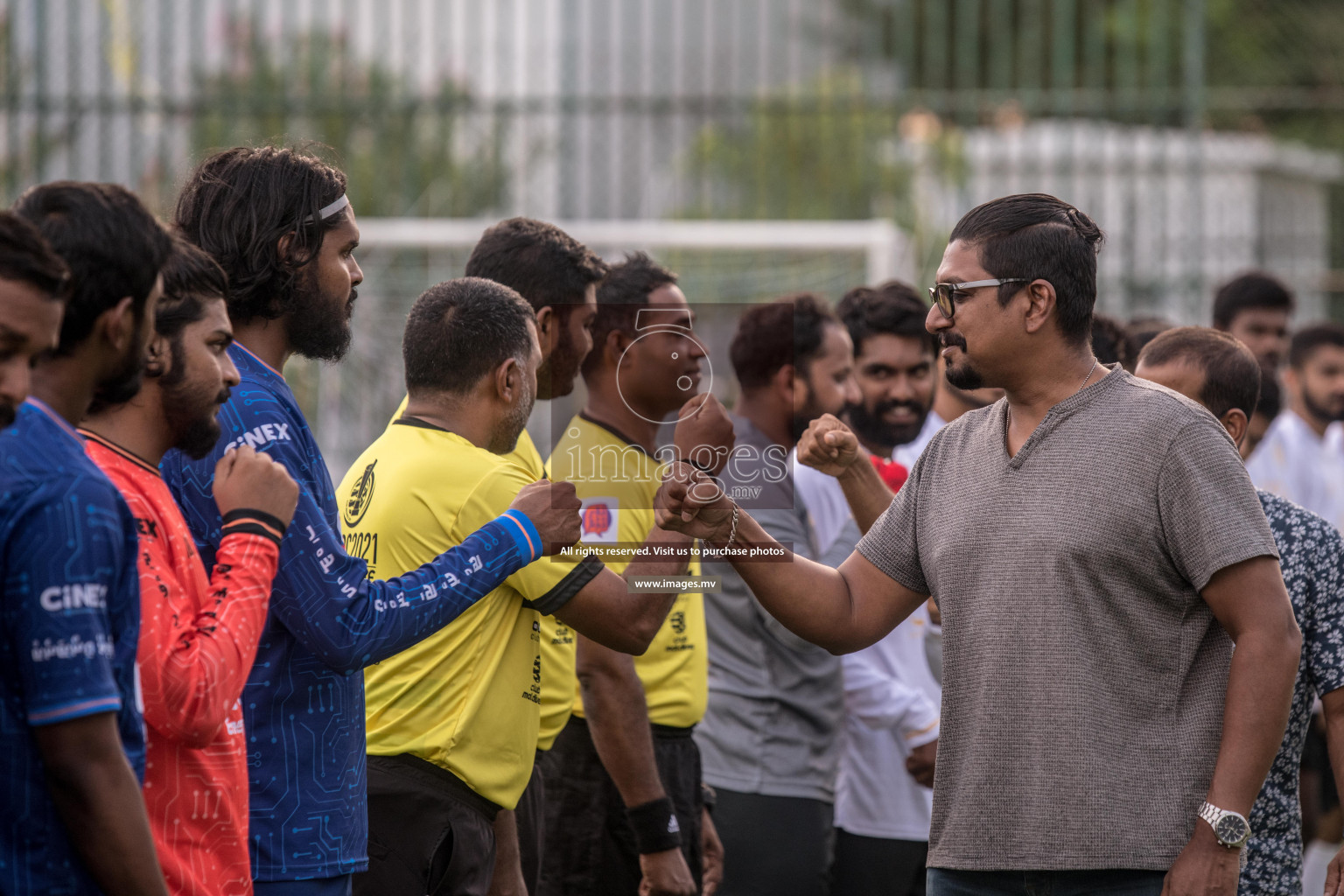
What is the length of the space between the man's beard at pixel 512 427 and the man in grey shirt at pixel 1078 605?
0.49 meters

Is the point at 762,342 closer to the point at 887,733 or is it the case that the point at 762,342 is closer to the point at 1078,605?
the point at 1078,605

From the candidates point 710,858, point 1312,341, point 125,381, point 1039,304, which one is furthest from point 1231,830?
point 1312,341

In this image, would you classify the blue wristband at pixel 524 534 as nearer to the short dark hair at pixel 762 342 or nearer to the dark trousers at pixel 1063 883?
the short dark hair at pixel 762 342

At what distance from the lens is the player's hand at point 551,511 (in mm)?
2672

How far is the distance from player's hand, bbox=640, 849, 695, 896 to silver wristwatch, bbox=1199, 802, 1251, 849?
1487 millimetres

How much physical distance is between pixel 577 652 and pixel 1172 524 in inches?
62.3

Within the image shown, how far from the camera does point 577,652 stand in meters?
3.54

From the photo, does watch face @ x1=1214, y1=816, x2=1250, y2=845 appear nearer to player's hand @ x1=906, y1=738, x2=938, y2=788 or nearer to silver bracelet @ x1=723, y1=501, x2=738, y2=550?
silver bracelet @ x1=723, y1=501, x2=738, y2=550

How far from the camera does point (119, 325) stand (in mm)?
1986

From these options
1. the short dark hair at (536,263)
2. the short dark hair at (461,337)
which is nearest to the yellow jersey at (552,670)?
the short dark hair at (461,337)

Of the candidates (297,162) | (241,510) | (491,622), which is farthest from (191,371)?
(491,622)

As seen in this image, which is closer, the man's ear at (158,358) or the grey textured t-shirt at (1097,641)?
the man's ear at (158,358)

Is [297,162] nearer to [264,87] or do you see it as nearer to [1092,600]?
[1092,600]

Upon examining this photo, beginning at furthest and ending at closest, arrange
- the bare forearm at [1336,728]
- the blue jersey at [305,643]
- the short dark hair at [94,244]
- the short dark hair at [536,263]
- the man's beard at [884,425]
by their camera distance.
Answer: the man's beard at [884,425] → the short dark hair at [536,263] → the bare forearm at [1336,728] → the blue jersey at [305,643] → the short dark hair at [94,244]
